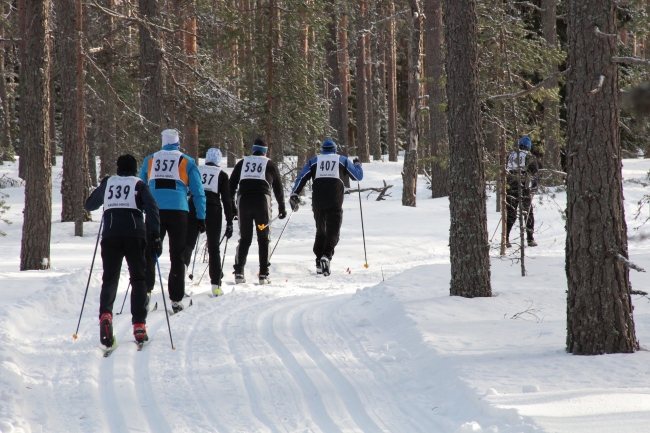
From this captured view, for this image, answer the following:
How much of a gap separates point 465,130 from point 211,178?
4.28 m

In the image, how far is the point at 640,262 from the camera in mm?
11461

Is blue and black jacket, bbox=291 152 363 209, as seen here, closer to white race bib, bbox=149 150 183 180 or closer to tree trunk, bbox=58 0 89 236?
white race bib, bbox=149 150 183 180

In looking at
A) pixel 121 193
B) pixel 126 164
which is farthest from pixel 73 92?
pixel 121 193

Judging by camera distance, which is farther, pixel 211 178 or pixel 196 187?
pixel 211 178

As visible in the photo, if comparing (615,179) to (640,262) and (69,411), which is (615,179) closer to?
(69,411)

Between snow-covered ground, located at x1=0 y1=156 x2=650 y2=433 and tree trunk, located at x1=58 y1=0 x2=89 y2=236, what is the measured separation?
7.22 m

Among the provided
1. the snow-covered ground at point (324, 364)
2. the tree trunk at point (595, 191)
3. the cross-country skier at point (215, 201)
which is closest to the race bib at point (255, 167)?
the cross-country skier at point (215, 201)

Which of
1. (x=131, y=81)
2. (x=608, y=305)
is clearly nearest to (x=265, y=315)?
(x=608, y=305)

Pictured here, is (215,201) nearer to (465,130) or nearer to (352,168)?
(352,168)

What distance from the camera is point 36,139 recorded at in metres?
11.3

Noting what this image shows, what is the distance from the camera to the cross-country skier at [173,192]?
7828mm

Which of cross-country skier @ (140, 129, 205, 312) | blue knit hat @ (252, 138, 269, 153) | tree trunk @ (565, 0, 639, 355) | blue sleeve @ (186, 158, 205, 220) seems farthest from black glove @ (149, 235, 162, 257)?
blue knit hat @ (252, 138, 269, 153)

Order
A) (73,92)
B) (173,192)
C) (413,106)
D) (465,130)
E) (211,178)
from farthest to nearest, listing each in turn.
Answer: (413,106) → (73,92) → (211,178) → (173,192) → (465,130)

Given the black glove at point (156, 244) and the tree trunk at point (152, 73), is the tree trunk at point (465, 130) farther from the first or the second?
the tree trunk at point (152, 73)
